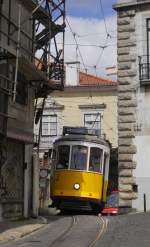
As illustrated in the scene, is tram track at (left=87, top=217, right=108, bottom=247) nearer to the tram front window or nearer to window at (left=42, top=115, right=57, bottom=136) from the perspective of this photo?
the tram front window

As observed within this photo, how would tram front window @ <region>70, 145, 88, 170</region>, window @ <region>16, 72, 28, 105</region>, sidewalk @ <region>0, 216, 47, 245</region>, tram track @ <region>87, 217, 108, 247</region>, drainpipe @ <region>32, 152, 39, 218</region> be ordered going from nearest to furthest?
1. tram track @ <region>87, 217, 108, 247</region>
2. sidewalk @ <region>0, 216, 47, 245</region>
3. window @ <region>16, 72, 28, 105</region>
4. drainpipe @ <region>32, 152, 39, 218</region>
5. tram front window @ <region>70, 145, 88, 170</region>

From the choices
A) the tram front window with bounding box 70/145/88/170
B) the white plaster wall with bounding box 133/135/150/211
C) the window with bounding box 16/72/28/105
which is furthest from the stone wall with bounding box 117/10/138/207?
the window with bounding box 16/72/28/105

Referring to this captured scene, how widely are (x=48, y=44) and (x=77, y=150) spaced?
4.40m

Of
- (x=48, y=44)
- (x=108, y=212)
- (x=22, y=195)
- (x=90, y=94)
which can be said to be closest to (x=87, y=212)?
(x=108, y=212)

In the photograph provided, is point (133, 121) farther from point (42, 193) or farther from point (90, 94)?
point (90, 94)

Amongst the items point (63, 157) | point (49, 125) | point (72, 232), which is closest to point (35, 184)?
point (63, 157)

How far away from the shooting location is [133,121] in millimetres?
24047

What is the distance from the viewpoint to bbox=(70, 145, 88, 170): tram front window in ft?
75.6

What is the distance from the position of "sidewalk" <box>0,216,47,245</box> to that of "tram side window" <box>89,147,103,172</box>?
14.5ft

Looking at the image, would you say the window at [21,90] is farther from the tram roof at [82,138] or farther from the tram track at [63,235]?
the tram track at [63,235]

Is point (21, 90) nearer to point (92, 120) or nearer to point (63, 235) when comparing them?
point (63, 235)

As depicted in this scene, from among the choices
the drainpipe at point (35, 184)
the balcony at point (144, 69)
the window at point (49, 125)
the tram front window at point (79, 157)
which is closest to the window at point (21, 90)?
the drainpipe at point (35, 184)

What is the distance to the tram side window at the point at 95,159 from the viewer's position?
23.2 m

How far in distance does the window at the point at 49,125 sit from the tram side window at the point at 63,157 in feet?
83.7
